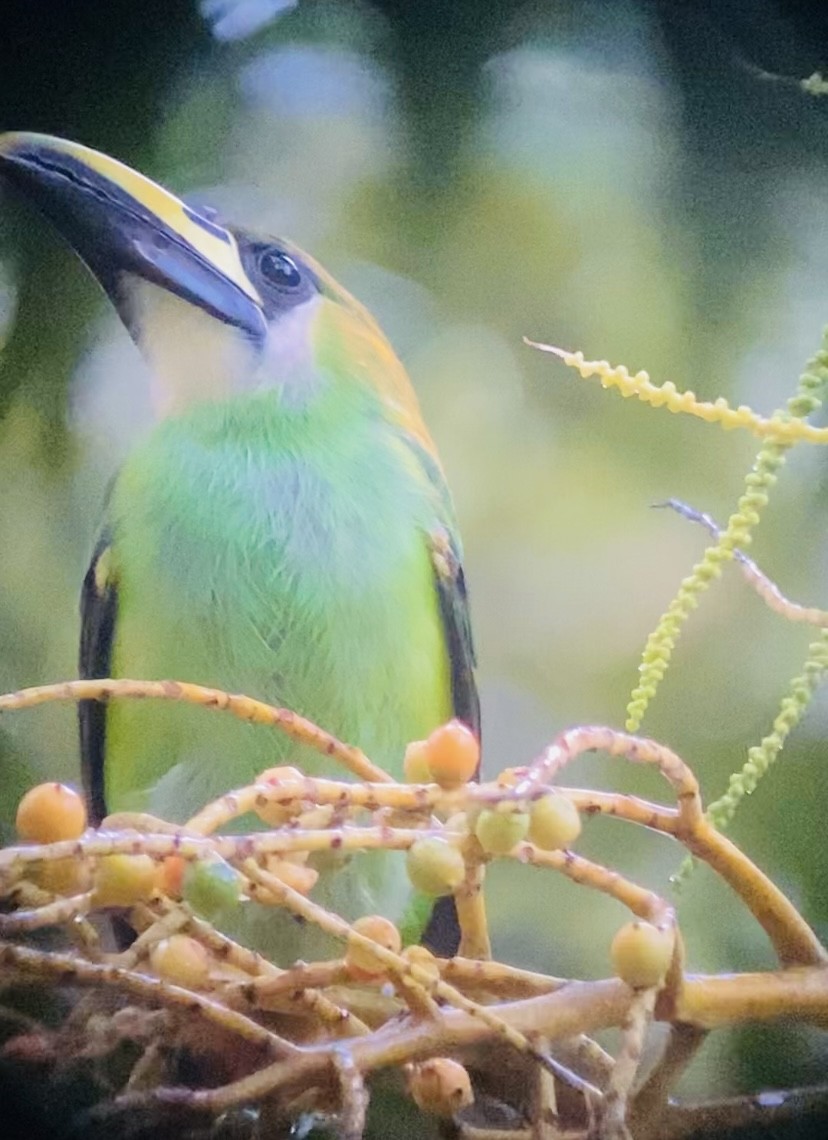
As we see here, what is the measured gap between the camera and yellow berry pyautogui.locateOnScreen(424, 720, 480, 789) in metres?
0.52

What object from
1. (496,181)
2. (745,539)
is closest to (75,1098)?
(745,539)

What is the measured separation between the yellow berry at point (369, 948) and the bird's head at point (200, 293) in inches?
12.4

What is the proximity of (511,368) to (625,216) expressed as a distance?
0.42 ft

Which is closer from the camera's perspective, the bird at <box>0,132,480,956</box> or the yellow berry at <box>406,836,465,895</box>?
the yellow berry at <box>406,836,465,895</box>

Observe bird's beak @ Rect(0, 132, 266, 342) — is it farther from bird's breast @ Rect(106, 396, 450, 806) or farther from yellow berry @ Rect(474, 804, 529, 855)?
yellow berry @ Rect(474, 804, 529, 855)

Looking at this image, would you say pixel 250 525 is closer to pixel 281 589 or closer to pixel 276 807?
pixel 281 589

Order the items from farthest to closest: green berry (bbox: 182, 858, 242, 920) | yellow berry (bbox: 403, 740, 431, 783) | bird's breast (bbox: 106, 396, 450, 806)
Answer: bird's breast (bbox: 106, 396, 450, 806)
yellow berry (bbox: 403, 740, 431, 783)
green berry (bbox: 182, 858, 242, 920)

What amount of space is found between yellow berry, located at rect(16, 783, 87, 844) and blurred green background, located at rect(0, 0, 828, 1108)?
0.74 ft

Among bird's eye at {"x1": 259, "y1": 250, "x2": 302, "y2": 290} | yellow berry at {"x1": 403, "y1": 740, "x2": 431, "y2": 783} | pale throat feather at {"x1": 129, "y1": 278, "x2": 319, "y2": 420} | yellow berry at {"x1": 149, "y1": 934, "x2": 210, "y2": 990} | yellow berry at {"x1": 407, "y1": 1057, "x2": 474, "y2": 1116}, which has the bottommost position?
yellow berry at {"x1": 407, "y1": 1057, "x2": 474, "y2": 1116}

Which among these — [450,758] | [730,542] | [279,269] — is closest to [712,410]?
[730,542]

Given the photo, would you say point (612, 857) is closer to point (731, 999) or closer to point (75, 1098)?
point (731, 999)

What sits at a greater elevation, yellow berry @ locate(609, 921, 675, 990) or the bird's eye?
the bird's eye

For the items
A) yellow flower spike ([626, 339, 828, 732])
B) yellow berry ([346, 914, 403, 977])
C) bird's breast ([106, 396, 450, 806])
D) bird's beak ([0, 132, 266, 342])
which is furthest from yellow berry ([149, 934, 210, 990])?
bird's beak ([0, 132, 266, 342])

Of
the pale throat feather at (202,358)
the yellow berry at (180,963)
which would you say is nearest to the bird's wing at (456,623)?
the pale throat feather at (202,358)
